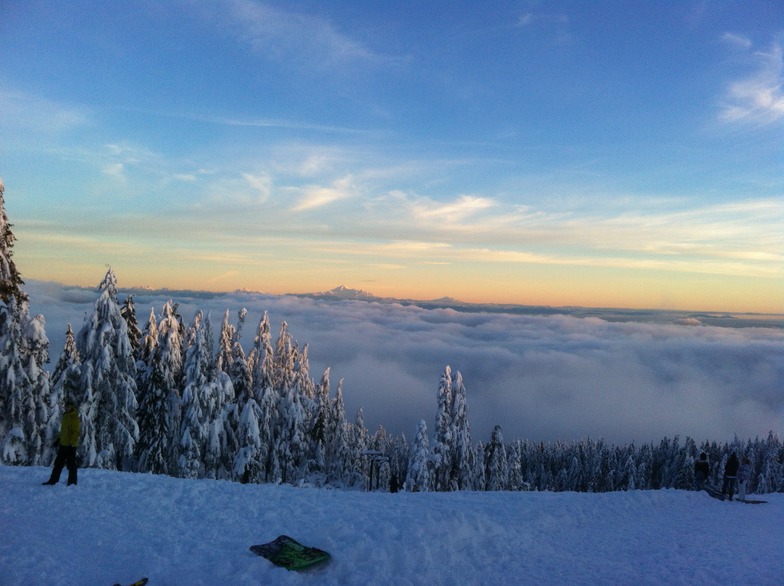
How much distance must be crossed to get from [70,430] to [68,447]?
446 mm

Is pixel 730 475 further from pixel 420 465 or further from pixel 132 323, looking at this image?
pixel 132 323

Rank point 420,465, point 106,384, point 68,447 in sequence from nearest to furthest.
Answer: point 68,447 → point 106,384 → point 420,465

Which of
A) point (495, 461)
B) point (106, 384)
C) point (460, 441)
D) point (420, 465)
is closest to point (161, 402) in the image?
point (106, 384)

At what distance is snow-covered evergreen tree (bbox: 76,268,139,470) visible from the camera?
2536 cm

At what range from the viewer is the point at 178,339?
31.0 meters

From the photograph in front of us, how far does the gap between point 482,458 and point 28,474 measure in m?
45.8

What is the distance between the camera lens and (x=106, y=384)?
26.2m

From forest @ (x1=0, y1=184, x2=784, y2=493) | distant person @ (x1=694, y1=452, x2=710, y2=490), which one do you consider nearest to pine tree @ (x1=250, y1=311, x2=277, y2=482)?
forest @ (x1=0, y1=184, x2=784, y2=493)

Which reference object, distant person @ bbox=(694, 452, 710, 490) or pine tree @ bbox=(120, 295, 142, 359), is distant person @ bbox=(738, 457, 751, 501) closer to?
distant person @ bbox=(694, 452, 710, 490)

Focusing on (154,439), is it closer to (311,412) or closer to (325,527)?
(311,412)

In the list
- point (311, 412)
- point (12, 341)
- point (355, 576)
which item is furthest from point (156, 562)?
point (311, 412)

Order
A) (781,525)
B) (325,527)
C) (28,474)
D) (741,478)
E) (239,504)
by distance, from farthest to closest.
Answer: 1. (741,478)
2. (781,525)
3. (28,474)
4. (239,504)
5. (325,527)

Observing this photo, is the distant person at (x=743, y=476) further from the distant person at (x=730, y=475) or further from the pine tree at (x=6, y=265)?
the pine tree at (x=6, y=265)

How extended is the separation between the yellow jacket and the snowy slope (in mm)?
1210
